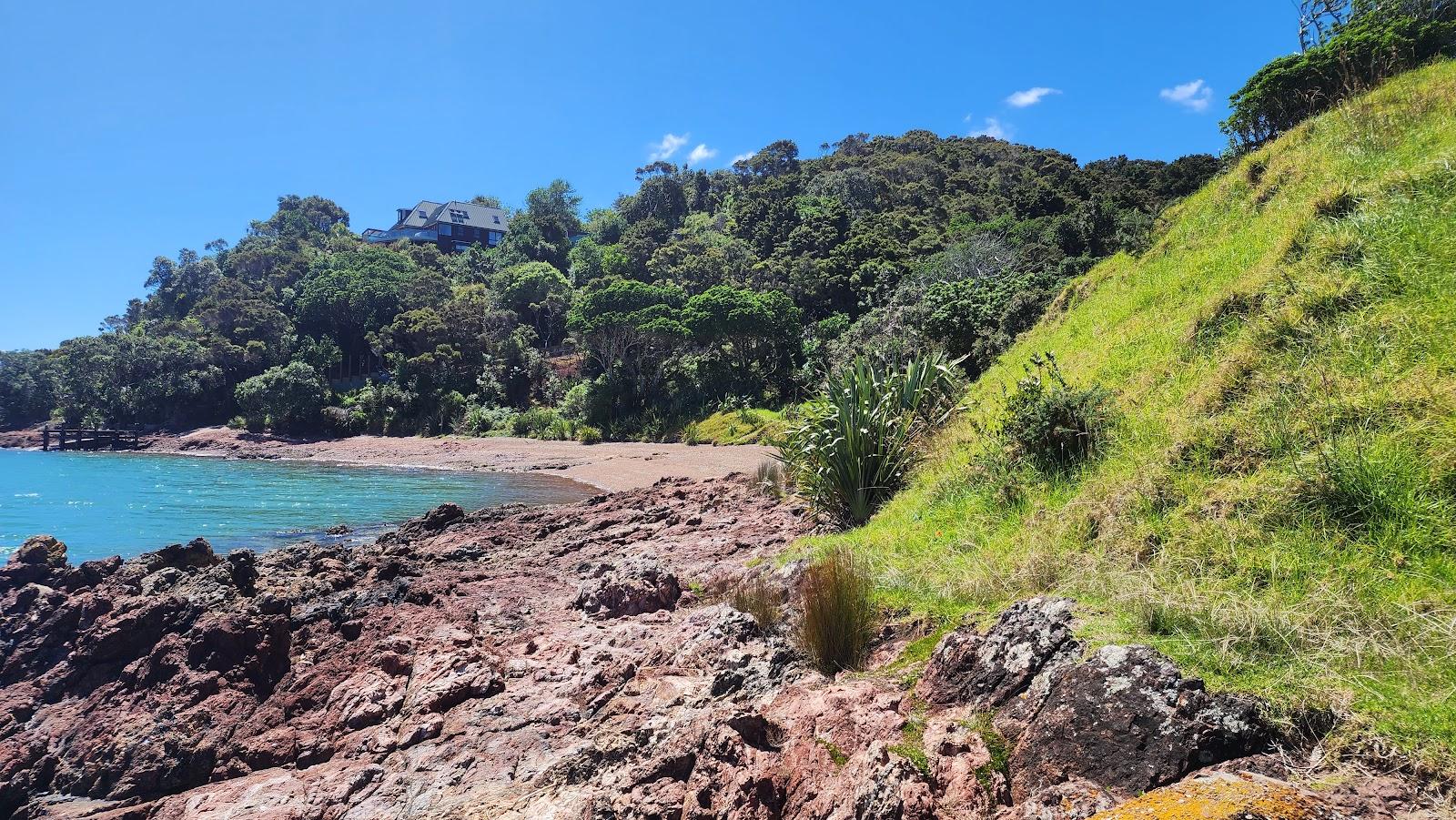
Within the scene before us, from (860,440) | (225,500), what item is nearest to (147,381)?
(225,500)

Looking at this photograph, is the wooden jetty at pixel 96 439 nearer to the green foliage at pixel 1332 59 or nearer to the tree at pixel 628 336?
the tree at pixel 628 336

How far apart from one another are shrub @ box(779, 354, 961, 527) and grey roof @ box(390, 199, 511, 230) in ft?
316

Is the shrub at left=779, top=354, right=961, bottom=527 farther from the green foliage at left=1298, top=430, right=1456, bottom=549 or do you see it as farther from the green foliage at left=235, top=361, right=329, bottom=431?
the green foliage at left=235, top=361, right=329, bottom=431

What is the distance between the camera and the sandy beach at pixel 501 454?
85.8 feet

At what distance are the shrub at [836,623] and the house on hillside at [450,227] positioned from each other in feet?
316

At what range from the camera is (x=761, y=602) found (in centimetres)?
566

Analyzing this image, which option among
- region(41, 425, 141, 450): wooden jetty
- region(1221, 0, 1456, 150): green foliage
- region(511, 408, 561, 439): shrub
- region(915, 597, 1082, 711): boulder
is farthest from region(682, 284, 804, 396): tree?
region(41, 425, 141, 450): wooden jetty

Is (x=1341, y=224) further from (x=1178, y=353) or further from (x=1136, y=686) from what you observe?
(x=1136, y=686)

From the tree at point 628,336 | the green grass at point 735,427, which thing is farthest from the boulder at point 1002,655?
the tree at point 628,336

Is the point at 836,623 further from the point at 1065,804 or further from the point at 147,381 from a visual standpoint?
the point at 147,381

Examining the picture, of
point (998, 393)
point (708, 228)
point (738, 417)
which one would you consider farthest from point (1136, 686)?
point (708, 228)

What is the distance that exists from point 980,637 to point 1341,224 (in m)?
5.76

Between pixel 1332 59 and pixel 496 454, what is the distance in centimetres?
3683

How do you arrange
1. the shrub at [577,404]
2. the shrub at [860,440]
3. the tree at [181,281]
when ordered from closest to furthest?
the shrub at [860,440], the shrub at [577,404], the tree at [181,281]
